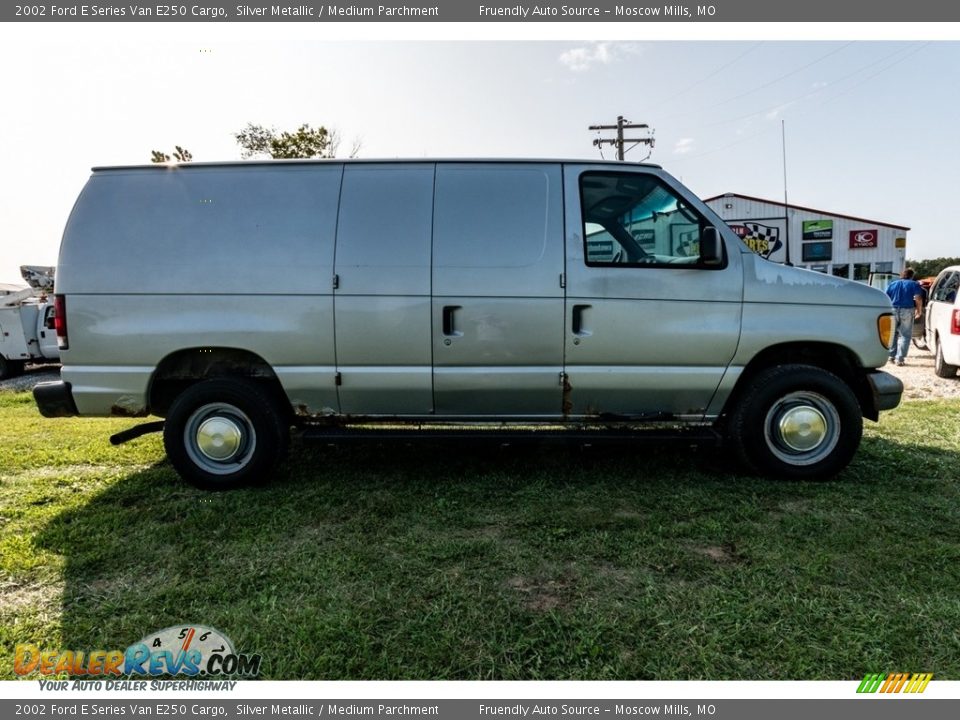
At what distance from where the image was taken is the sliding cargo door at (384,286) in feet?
12.2

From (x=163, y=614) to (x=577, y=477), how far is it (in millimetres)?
2735

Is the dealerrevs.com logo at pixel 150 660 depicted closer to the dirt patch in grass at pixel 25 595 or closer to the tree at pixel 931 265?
the dirt patch in grass at pixel 25 595

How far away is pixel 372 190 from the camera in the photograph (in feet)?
12.6

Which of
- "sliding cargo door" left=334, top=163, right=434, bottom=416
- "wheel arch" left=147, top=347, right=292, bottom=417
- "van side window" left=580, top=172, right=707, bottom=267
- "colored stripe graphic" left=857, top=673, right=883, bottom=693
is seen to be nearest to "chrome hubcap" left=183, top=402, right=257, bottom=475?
"wheel arch" left=147, top=347, right=292, bottom=417

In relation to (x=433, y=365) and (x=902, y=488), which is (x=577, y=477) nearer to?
(x=433, y=365)

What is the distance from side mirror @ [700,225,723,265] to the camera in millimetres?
3635

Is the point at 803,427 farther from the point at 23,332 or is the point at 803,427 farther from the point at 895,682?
the point at 23,332

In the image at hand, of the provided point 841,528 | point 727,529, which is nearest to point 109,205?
point 727,529

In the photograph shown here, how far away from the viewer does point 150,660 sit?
7.19ft

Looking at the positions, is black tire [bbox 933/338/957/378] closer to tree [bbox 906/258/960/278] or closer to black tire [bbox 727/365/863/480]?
black tire [bbox 727/365/863/480]

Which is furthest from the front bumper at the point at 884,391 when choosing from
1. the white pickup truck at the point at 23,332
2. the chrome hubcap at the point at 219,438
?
the white pickup truck at the point at 23,332

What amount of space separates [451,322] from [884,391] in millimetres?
3166

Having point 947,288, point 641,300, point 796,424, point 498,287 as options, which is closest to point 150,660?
point 498,287

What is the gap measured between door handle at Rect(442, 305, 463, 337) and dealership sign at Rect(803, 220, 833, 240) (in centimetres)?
3240
